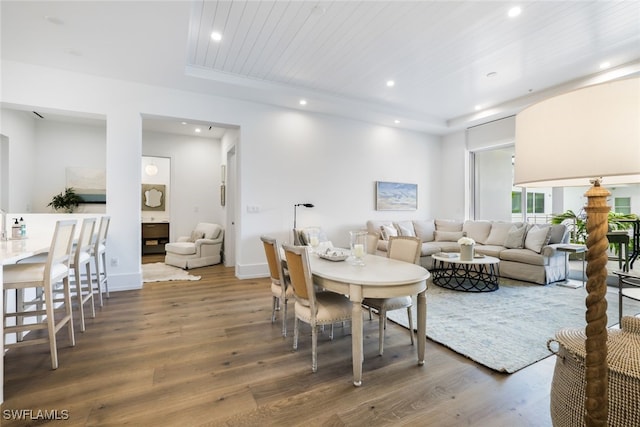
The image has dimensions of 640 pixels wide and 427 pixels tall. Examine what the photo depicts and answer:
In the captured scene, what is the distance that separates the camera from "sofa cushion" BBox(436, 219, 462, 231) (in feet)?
20.7

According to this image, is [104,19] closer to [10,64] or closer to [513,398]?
[10,64]

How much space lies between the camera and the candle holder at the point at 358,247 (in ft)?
Answer: 7.95

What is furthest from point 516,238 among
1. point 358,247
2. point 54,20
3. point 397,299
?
point 54,20

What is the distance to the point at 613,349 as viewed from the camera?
3.51 ft

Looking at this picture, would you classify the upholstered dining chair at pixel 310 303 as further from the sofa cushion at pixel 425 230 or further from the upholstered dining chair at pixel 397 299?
the sofa cushion at pixel 425 230

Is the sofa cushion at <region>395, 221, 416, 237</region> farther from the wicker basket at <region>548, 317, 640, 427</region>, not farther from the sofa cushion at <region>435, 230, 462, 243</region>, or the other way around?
the wicker basket at <region>548, 317, 640, 427</region>

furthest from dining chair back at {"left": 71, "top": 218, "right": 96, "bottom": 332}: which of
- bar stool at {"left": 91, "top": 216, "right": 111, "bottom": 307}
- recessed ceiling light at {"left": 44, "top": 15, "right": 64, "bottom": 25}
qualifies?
recessed ceiling light at {"left": 44, "top": 15, "right": 64, "bottom": 25}

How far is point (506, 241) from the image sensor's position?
521cm

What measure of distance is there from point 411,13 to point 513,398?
3.41 meters

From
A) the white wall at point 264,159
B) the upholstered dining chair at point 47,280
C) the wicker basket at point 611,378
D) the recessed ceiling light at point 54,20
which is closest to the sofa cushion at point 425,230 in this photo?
the white wall at point 264,159

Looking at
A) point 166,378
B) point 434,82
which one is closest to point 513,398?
point 166,378

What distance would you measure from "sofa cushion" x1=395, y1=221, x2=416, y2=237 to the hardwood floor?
3277 millimetres

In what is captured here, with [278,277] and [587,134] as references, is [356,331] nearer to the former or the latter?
[278,277]

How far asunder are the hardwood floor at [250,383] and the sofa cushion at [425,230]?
12.1ft
